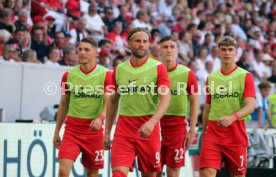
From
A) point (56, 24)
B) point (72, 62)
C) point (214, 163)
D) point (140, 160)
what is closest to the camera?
point (140, 160)

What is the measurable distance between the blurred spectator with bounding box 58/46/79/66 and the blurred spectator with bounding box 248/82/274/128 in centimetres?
506

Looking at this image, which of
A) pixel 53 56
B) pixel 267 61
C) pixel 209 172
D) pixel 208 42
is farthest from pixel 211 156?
pixel 267 61

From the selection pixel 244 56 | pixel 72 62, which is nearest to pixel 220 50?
pixel 72 62

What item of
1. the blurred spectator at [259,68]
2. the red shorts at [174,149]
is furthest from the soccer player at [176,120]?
the blurred spectator at [259,68]

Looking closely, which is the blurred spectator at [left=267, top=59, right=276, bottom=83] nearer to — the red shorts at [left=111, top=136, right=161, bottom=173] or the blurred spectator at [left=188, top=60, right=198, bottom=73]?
the blurred spectator at [left=188, top=60, right=198, bottom=73]

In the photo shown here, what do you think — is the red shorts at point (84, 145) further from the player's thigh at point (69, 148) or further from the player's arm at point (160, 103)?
the player's arm at point (160, 103)

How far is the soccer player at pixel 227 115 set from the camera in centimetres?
1265

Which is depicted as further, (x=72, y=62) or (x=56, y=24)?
(x=56, y=24)

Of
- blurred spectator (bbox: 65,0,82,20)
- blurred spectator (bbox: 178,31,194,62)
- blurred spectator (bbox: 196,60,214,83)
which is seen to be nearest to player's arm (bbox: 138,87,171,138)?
blurred spectator (bbox: 65,0,82,20)

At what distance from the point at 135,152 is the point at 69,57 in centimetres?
757

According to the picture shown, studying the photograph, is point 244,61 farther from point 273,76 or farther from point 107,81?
point 107,81

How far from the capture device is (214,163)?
1258cm

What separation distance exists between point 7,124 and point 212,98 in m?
3.66

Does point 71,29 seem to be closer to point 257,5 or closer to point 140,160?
point 140,160
